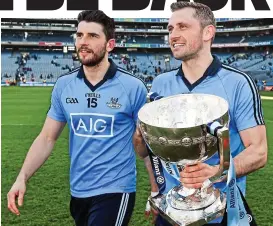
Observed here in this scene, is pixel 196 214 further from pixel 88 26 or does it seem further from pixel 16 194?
pixel 88 26

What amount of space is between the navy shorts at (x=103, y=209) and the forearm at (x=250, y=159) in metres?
1.15

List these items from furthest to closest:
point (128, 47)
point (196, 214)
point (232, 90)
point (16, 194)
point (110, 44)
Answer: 1. point (128, 47)
2. point (110, 44)
3. point (16, 194)
4. point (232, 90)
5. point (196, 214)

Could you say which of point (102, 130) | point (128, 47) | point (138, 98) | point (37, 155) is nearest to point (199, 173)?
point (102, 130)

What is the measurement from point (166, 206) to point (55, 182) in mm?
5098

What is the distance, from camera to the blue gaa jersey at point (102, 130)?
9.11ft

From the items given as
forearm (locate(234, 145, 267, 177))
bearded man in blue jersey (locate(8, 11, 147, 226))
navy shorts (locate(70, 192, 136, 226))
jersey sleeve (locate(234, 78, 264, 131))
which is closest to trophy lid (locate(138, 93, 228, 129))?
forearm (locate(234, 145, 267, 177))

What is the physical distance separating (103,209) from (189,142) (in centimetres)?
147

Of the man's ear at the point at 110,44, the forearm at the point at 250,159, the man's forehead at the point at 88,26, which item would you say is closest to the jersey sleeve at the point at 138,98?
the man's ear at the point at 110,44

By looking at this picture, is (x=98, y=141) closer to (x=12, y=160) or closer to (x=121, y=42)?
(x=12, y=160)

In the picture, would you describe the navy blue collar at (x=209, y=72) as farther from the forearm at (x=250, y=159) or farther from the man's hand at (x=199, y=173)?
the man's hand at (x=199, y=173)

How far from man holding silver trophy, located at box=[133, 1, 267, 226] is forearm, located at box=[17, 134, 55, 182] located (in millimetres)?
924

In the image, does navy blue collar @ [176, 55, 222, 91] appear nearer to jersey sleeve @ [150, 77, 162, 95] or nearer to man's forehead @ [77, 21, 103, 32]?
jersey sleeve @ [150, 77, 162, 95]

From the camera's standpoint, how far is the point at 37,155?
2.87 metres

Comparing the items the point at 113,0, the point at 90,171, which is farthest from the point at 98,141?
the point at 113,0
